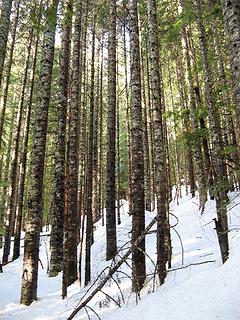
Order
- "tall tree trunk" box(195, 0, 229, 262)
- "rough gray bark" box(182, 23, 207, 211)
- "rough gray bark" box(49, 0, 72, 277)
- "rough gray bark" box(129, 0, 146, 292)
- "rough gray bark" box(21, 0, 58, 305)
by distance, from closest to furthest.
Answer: "tall tree trunk" box(195, 0, 229, 262) → "rough gray bark" box(129, 0, 146, 292) → "rough gray bark" box(21, 0, 58, 305) → "rough gray bark" box(49, 0, 72, 277) → "rough gray bark" box(182, 23, 207, 211)

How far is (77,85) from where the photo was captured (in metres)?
10.8

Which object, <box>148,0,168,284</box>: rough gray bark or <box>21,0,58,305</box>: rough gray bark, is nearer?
<box>148,0,168,284</box>: rough gray bark

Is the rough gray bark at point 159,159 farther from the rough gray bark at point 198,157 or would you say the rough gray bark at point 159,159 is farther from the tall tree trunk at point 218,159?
the rough gray bark at point 198,157

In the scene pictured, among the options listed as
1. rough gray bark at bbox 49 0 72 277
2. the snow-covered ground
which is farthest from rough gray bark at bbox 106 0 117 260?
rough gray bark at bbox 49 0 72 277

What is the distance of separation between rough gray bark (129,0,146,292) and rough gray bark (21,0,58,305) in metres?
1.90

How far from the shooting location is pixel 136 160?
714 centimetres

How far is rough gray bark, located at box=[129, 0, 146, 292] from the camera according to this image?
6.55m

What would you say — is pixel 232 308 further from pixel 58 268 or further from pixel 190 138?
pixel 58 268

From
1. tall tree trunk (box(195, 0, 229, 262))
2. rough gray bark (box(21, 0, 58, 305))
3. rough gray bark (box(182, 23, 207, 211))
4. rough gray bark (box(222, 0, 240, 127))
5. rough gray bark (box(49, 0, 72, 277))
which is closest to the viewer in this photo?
rough gray bark (box(222, 0, 240, 127))

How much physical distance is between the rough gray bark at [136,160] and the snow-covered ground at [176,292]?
0.33 metres

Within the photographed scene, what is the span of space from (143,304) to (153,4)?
596 cm

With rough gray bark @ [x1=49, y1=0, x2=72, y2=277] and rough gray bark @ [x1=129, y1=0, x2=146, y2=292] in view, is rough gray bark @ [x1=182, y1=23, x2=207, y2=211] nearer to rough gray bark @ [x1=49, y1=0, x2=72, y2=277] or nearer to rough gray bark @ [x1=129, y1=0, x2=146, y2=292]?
rough gray bark @ [x1=129, y1=0, x2=146, y2=292]

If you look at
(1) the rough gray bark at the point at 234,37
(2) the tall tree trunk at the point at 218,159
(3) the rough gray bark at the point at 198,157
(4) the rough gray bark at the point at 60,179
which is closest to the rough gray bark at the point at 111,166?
(4) the rough gray bark at the point at 60,179

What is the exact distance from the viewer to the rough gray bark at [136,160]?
21.5 ft
